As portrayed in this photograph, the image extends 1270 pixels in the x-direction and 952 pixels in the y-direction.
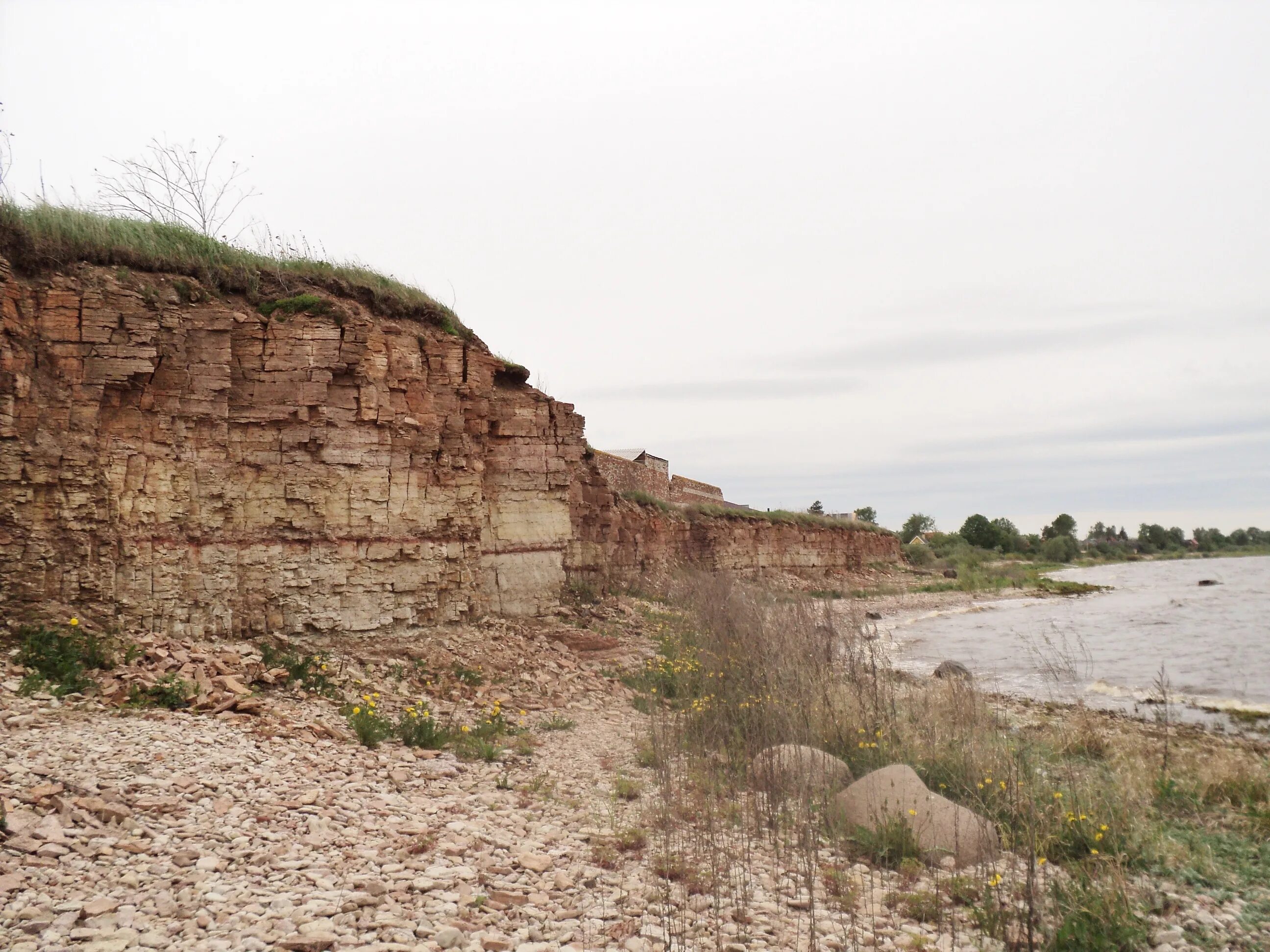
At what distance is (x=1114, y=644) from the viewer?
23.1 metres

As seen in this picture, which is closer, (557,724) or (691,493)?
(557,724)

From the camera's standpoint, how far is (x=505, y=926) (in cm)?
463

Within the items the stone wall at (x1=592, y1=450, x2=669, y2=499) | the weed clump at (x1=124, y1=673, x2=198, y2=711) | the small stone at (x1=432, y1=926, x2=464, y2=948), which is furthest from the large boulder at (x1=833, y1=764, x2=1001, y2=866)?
the stone wall at (x1=592, y1=450, x2=669, y2=499)

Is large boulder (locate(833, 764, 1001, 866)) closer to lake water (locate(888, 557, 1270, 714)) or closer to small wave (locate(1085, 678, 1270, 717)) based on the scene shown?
lake water (locate(888, 557, 1270, 714))

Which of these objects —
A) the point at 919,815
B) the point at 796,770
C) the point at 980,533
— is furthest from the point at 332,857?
the point at 980,533

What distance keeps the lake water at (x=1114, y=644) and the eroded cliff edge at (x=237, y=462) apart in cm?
822

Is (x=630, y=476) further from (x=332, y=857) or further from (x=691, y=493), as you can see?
(x=332, y=857)

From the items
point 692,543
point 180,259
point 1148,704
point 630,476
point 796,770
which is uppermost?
point 180,259

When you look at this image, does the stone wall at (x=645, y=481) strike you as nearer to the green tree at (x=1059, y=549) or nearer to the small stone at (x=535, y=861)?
the small stone at (x=535, y=861)

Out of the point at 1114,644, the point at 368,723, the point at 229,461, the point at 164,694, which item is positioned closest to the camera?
the point at 164,694

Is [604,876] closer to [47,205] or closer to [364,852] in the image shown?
[364,852]

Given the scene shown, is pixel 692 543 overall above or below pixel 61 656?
above

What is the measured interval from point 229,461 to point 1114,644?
24.1 meters

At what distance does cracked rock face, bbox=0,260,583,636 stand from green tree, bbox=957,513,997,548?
8216cm
